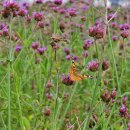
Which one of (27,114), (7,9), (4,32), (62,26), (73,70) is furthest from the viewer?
(62,26)

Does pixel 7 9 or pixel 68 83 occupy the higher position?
pixel 7 9

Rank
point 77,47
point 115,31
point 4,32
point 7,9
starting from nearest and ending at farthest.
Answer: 1. point 7,9
2. point 4,32
3. point 77,47
4. point 115,31

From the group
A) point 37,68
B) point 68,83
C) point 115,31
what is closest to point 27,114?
point 37,68

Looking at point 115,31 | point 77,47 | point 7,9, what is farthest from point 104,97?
point 115,31

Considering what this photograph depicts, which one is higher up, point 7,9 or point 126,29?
point 7,9

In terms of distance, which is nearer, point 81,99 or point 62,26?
point 81,99

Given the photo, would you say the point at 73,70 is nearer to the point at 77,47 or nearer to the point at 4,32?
the point at 4,32

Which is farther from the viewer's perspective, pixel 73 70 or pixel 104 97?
pixel 104 97

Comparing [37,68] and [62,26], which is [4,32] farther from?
[62,26]

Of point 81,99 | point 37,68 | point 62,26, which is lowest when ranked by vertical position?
point 81,99
